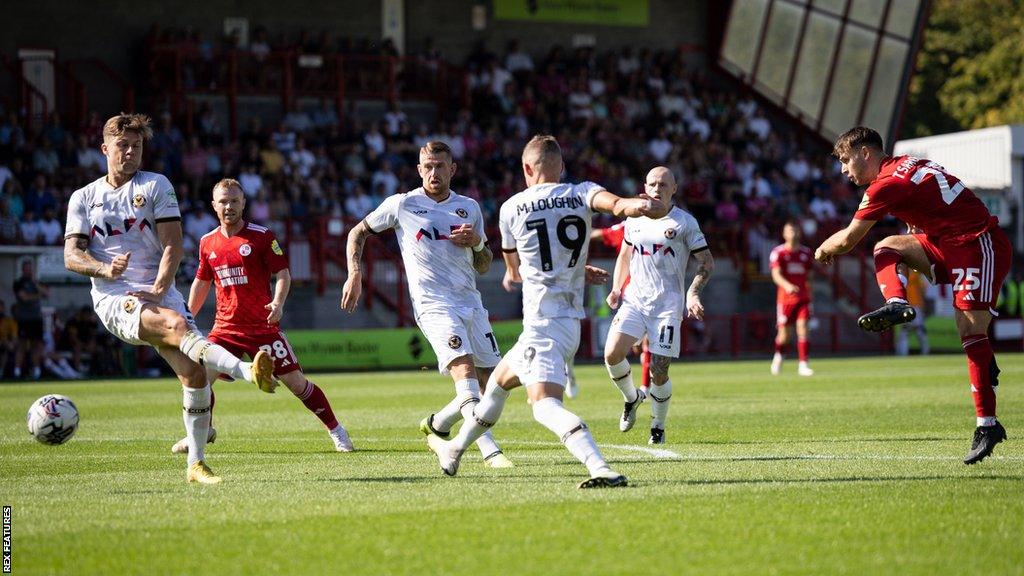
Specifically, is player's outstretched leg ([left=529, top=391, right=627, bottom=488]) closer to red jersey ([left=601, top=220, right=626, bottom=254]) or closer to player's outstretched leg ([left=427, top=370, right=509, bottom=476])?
player's outstretched leg ([left=427, top=370, right=509, bottom=476])

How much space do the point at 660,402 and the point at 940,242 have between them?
311cm

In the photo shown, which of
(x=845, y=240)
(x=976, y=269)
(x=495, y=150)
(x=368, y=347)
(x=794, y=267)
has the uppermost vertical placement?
(x=845, y=240)

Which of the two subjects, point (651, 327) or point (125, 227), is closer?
point (125, 227)

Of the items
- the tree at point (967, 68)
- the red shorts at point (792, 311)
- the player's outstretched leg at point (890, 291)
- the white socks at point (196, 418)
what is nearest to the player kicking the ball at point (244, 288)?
the white socks at point (196, 418)

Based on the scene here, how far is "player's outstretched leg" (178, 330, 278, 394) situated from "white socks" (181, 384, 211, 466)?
0.39m

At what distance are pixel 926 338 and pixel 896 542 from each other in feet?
94.1

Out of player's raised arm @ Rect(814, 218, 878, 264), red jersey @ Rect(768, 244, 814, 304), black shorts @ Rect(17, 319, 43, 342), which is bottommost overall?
black shorts @ Rect(17, 319, 43, 342)

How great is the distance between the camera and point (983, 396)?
9.34m

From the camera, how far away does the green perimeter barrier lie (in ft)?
93.6

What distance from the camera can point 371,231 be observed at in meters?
10.1

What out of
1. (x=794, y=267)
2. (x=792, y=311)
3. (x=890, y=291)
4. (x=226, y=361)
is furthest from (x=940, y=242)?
(x=792, y=311)

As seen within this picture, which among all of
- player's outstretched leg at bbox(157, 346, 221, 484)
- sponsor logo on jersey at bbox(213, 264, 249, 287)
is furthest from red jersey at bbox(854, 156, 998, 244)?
sponsor logo on jersey at bbox(213, 264, 249, 287)

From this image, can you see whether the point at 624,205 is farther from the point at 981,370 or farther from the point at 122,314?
the point at 122,314

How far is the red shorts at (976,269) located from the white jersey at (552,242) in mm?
2830
